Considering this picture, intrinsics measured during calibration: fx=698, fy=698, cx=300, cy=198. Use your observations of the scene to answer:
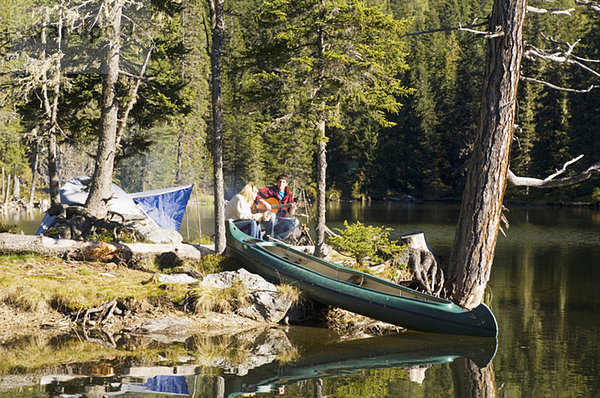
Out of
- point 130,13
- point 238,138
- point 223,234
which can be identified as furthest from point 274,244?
point 238,138

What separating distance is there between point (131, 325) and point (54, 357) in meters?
1.89

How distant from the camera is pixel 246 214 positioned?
554 inches

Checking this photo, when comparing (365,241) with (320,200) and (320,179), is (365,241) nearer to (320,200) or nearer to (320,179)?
(320,200)

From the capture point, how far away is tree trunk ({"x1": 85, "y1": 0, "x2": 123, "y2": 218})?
15570 millimetres

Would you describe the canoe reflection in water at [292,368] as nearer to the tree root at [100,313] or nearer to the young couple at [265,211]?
the tree root at [100,313]

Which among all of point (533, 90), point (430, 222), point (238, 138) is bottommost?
point (430, 222)

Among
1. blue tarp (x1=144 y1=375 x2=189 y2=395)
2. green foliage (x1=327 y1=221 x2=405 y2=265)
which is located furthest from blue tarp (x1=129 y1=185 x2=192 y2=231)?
blue tarp (x1=144 y1=375 x2=189 y2=395)

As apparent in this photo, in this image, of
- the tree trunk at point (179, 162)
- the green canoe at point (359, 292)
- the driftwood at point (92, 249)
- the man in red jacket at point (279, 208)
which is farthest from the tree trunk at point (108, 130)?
the tree trunk at point (179, 162)

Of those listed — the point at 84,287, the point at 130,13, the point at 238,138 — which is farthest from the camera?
the point at 238,138

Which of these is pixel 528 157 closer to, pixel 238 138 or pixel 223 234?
pixel 238 138

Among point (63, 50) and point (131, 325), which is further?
point (63, 50)

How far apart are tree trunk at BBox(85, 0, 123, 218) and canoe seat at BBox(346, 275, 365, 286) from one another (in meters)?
6.22

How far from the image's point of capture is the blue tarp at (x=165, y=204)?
2109 centimetres

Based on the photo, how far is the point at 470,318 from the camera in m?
10.9
